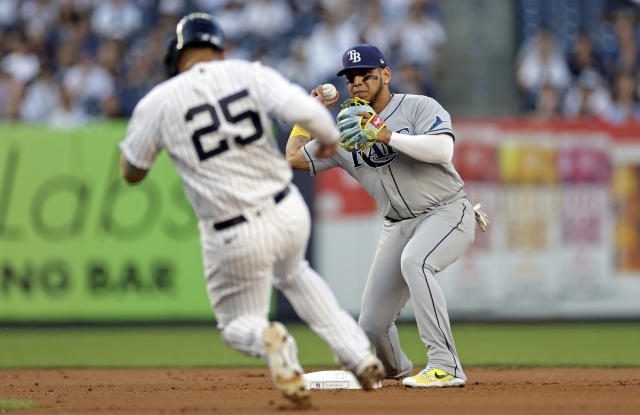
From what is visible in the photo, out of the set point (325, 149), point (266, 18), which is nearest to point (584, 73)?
point (266, 18)

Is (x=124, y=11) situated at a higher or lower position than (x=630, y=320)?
higher

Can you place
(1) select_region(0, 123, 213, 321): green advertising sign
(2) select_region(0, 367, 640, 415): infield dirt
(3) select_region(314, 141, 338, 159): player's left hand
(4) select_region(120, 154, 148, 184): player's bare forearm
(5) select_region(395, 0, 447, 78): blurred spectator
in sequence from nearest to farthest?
(4) select_region(120, 154, 148, 184): player's bare forearm → (3) select_region(314, 141, 338, 159): player's left hand → (2) select_region(0, 367, 640, 415): infield dirt → (1) select_region(0, 123, 213, 321): green advertising sign → (5) select_region(395, 0, 447, 78): blurred spectator

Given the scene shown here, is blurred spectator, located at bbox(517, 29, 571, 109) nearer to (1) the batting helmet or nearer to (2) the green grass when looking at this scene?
(2) the green grass

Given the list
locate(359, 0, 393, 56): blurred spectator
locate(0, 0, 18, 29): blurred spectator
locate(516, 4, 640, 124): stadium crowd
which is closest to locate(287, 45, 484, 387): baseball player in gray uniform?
locate(516, 4, 640, 124): stadium crowd

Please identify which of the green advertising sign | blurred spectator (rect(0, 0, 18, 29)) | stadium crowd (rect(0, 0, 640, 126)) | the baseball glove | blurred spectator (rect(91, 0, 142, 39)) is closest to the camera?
the baseball glove

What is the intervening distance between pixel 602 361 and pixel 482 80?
655cm

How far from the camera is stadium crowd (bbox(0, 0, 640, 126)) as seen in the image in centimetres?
1395

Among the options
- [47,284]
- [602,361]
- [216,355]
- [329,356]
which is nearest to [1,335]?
[47,284]

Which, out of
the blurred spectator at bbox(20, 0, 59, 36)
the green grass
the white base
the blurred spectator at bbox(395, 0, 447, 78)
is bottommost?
A: the green grass

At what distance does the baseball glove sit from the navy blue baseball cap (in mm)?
432

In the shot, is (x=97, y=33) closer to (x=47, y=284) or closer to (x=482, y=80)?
(x=47, y=284)

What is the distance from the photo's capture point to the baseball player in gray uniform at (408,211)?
6.50m

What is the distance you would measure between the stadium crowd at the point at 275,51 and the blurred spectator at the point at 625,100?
1 cm

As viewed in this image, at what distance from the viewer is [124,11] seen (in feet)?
48.9
